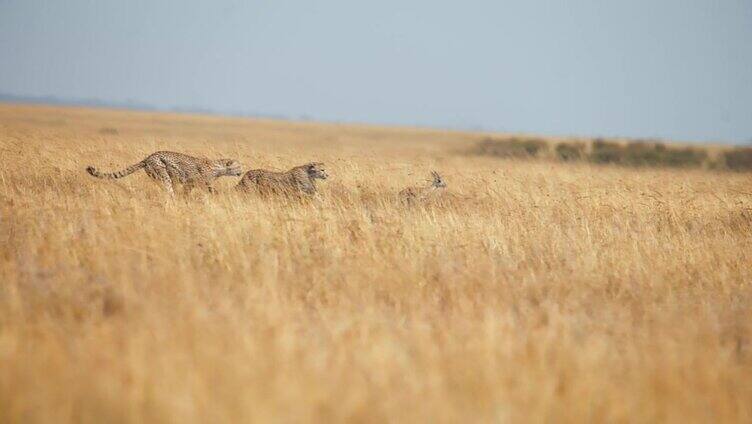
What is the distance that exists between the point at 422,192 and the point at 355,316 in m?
5.98

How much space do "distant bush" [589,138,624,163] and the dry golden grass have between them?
888 inches

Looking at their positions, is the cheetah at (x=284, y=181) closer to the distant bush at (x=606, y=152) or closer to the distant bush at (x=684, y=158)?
the distant bush at (x=606, y=152)

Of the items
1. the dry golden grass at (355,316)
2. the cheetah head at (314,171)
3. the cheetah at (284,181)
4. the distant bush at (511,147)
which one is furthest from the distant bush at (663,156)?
the dry golden grass at (355,316)

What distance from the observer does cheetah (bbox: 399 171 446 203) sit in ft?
31.0

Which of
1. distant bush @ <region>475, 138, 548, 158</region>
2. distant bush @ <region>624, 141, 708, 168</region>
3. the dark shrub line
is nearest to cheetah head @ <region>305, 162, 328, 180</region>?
the dark shrub line

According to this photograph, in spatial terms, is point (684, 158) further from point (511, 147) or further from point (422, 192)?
point (422, 192)

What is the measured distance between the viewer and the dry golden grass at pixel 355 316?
9.21 ft

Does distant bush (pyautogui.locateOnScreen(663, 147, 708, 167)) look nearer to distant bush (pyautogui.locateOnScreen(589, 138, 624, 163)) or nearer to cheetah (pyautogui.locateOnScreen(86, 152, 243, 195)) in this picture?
distant bush (pyautogui.locateOnScreen(589, 138, 624, 163))

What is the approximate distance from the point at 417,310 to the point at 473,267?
1.14m

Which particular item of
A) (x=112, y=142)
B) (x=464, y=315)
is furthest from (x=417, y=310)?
(x=112, y=142)

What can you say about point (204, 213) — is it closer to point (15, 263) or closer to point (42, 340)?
point (15, 263)

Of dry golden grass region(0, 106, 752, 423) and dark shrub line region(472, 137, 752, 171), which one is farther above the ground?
dark shrub line region(472, 137, 752, 171)

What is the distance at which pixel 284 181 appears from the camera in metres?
9.48

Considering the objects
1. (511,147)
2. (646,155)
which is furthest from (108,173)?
(511,147)
